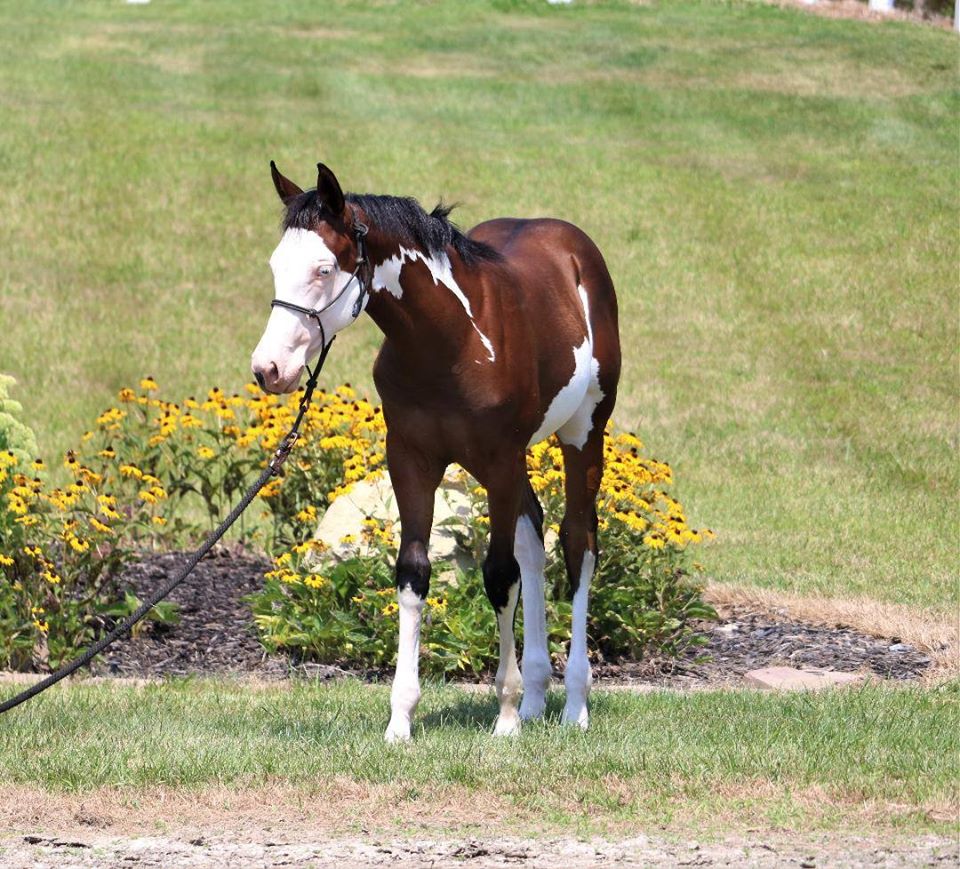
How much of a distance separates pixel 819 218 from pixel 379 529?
13.4 metres

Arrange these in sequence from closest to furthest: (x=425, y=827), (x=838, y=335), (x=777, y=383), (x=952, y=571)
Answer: (x=425, y=827) < (x=952, y=571) < (x=777, y=383) < (x=838, y=335)

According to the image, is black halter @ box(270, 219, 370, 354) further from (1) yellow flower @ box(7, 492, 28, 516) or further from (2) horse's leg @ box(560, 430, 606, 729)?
(1) yellow flower @ box(7, 492, 28, 516)

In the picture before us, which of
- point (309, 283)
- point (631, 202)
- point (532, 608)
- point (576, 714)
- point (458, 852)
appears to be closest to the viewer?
point (458, 852)

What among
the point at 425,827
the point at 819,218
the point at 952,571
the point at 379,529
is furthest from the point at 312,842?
the point at 819,218

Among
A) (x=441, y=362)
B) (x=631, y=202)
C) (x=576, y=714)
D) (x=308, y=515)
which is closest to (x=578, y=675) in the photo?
(x=576, y=714)

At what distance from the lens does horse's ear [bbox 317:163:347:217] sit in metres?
5.82

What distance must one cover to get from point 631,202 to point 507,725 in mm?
15580

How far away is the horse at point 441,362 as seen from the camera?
5.95 m

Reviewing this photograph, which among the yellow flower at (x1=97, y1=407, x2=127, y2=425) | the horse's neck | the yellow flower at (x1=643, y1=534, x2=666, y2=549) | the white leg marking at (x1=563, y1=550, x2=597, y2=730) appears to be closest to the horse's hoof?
the white leg marking at (x1=563, y1=550, x2=597, y2=730)

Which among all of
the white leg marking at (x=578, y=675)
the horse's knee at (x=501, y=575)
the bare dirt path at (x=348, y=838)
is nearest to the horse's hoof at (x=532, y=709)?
the white leg marking at (x=578, y=675)

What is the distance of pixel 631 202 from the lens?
70.9ft

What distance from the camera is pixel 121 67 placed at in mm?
28188

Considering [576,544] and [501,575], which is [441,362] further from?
[576,544]

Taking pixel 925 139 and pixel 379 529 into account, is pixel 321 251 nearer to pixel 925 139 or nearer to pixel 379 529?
pixel 379 529
